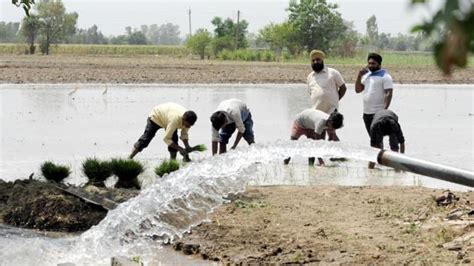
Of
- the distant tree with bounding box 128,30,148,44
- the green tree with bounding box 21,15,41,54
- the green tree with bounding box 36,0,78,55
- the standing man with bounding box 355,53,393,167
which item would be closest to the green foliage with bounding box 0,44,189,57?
the green tree with bounding box 21,15,41,54

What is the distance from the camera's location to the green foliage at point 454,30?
1.25 meters

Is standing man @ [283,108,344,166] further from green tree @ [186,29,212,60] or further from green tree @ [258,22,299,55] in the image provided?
green tree @ [186,29,212,60]

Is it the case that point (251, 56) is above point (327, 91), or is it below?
below

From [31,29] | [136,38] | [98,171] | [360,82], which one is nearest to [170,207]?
[98,171]

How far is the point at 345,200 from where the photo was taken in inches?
311

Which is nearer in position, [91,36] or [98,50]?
[98,50]

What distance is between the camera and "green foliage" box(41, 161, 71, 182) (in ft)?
30.1

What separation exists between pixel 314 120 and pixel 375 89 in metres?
0.95

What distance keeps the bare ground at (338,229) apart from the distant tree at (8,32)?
129519 mm

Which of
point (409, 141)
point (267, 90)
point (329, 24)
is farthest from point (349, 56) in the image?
point (409, 141)

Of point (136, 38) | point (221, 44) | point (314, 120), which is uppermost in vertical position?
point (314, 120)

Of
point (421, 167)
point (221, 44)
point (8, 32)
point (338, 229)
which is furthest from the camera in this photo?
point (8, 32)

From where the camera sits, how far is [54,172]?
9195 mm

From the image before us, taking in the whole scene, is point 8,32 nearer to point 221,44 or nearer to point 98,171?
point 221,44
